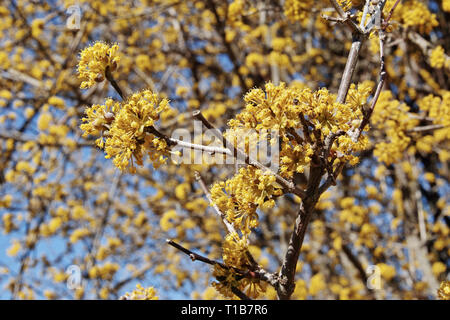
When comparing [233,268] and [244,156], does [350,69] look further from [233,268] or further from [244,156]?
[233,268]

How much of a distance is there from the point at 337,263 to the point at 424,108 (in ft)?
12.9

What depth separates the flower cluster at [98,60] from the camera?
1966 millimetres

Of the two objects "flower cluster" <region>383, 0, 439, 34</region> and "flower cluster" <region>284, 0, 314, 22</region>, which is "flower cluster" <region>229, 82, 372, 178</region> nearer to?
"flower cluster" <region>383, 0, 439, 34</region>

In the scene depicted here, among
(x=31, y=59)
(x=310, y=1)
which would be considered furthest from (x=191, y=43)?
(x=310, y=1)

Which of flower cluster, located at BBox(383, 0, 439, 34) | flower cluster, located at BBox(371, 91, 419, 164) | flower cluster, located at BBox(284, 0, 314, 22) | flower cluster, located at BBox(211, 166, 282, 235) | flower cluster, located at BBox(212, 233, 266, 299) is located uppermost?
flower cluster, located at BBox(284, 0, 314, 22)

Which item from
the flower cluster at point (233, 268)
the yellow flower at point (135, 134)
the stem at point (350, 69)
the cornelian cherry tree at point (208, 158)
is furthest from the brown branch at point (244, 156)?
the cornelian cherry tree at point (208, 158)

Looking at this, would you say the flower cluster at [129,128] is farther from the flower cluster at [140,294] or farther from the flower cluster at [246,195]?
the flower cluster at [140,294]

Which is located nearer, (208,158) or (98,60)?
(98,60)

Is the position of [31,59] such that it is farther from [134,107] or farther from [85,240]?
[134,107]

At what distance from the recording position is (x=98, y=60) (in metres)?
1.97

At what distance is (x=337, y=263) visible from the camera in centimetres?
722

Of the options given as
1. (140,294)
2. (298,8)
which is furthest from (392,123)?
(140,294)

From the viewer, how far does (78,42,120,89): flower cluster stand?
1.97m

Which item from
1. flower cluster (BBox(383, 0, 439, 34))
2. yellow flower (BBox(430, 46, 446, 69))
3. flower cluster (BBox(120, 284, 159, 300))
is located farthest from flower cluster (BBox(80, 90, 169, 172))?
yellow flower (BBox(430, 46, 446, 69))
